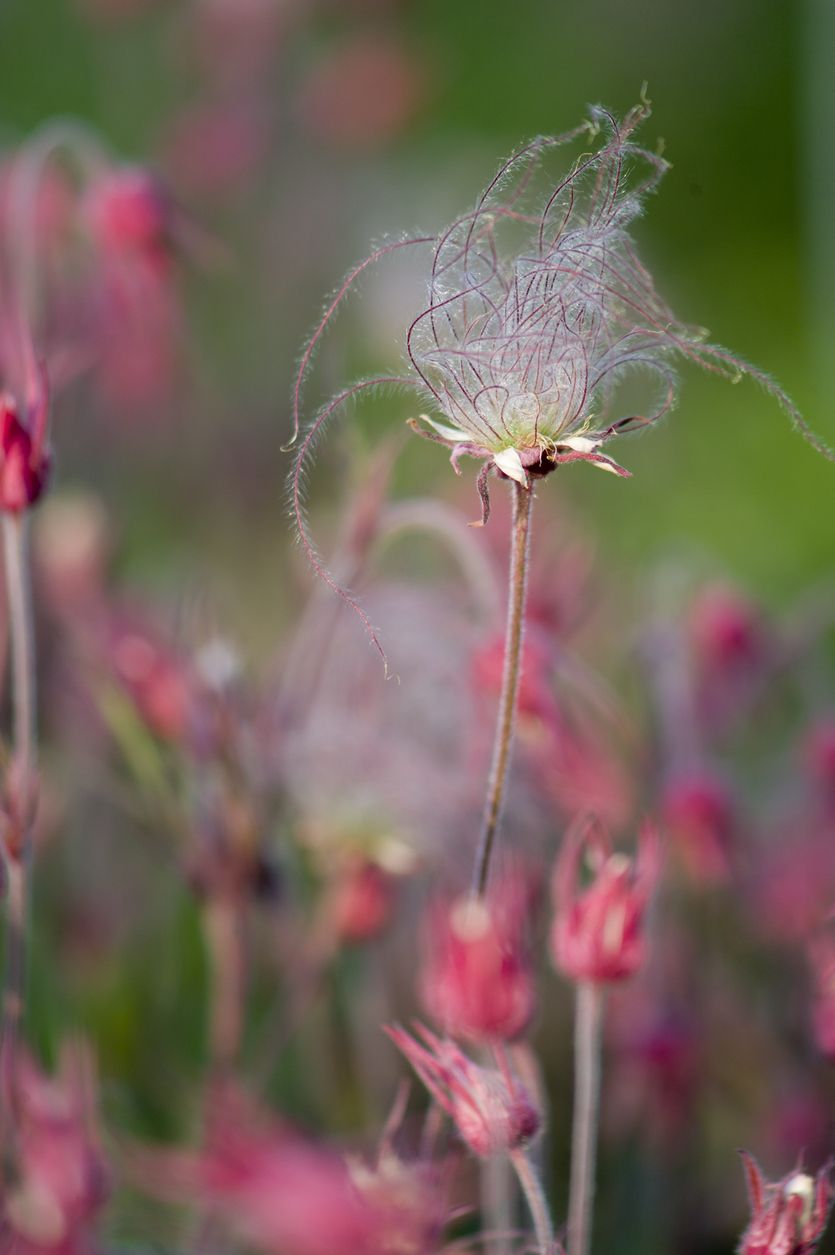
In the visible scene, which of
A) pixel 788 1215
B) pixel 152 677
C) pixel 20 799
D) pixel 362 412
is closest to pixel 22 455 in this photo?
pixel 20 799

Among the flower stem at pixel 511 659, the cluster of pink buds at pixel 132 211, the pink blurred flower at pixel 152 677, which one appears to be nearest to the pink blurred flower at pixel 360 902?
the pink blurred flower at pixel 152 677

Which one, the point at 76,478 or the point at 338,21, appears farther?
the point at 338,21

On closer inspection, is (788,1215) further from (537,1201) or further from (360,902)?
(360,902)

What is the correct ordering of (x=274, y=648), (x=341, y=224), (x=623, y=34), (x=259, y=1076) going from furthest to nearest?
(x=623, y=34) < (x=341, y=224) < (x=274, y=648) < (x=259, y=1076)

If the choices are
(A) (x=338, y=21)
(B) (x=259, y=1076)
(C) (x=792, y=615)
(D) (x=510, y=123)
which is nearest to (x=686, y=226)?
(D) (x=510, y=123)

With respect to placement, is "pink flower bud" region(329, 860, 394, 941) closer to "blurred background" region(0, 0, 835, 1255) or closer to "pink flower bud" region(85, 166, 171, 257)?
"blurred background" region(0, 0, 835, 1255)

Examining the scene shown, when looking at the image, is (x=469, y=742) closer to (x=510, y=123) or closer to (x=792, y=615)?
(x=792, y=615)
